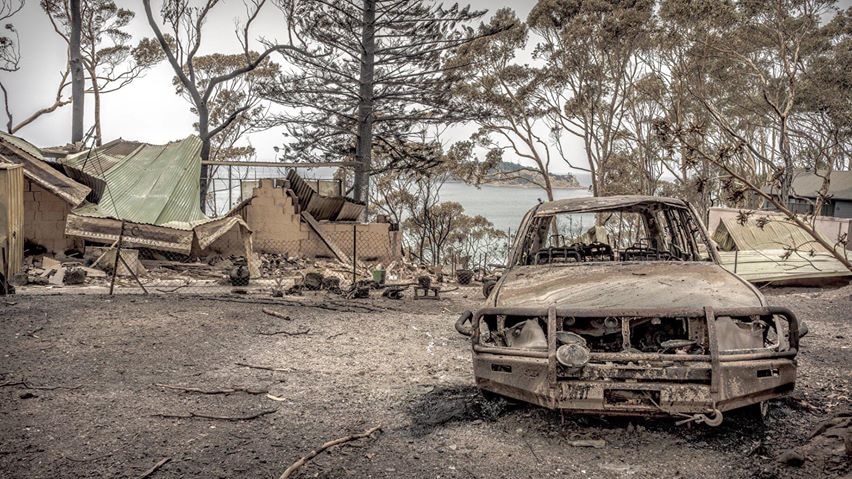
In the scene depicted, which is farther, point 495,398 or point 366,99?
point 366,99

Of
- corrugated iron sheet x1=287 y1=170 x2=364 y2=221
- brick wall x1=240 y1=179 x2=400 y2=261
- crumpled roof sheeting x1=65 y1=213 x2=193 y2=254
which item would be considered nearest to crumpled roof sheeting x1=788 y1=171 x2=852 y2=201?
corrugated iron sheet x1=287 y1=170 x2=364 y2=221

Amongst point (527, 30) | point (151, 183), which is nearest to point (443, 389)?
point (151, 183)

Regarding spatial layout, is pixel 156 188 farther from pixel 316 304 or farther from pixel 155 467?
pixel 155 467

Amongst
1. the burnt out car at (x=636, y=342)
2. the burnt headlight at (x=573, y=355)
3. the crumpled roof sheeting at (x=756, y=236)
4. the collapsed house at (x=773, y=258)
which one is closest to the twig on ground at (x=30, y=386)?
the burnt out car at (x=636, y=342)

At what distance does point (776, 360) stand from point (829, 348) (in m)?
4.57

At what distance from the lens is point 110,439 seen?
185 inches

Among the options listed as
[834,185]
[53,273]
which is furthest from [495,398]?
[834,185]

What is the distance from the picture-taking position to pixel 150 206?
52.6 ft

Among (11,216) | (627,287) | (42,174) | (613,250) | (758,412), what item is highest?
(42,174)

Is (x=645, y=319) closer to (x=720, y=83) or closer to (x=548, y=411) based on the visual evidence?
(x=548, y=411)

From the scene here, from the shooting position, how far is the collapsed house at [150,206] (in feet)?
49.3

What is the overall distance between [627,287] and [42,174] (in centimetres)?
1463

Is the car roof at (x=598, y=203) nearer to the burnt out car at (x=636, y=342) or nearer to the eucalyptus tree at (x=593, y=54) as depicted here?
the burnt out car at (x=636, y=342)

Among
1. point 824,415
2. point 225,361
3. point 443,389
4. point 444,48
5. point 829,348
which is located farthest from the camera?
point 444,48
